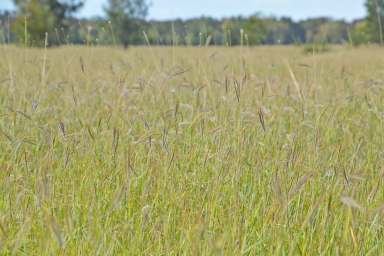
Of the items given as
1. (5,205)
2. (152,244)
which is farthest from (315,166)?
(5,205)

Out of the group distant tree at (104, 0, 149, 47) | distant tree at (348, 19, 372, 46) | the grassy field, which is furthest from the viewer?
distant tree at (104, 0, 149, 47)

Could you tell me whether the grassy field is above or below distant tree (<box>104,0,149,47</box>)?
below

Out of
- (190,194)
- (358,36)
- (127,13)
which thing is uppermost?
(127,13)

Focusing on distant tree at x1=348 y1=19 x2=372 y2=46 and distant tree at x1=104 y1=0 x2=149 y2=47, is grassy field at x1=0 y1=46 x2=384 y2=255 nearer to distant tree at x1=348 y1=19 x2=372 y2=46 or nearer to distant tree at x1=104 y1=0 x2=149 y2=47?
distant tree at x1=348 y1=19 x2=372 y2=46

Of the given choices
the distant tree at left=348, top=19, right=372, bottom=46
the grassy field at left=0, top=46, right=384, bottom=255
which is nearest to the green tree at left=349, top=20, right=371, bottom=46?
the distant tree at left=348, top=19, right=372, bottom=46

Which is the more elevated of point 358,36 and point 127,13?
point 127,13

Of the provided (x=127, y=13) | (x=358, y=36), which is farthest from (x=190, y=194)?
(x=127, y=13)

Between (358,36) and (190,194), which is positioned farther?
(358,36)

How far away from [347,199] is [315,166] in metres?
0.82

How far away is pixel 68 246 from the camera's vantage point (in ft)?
4.30

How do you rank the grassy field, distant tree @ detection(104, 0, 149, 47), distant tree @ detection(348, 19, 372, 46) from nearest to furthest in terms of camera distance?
the grassy field
distant tree @ detection(348, 19, 372, 46)
distant tree @ detection(104, 0, 149, 47)

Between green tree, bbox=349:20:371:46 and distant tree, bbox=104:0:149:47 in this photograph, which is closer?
green tree, bbox=349:20:371:46

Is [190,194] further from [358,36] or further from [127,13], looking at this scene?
[127,13]

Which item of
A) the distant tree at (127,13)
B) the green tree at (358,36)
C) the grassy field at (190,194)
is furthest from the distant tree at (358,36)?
the distant tree at (127,13)
